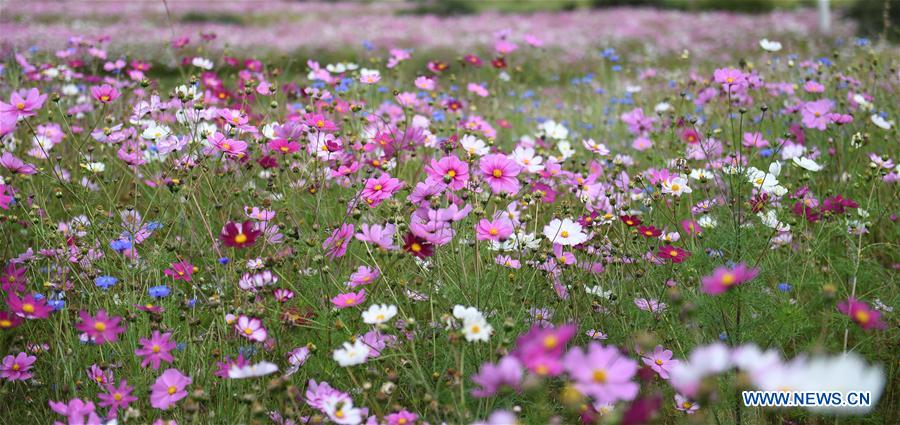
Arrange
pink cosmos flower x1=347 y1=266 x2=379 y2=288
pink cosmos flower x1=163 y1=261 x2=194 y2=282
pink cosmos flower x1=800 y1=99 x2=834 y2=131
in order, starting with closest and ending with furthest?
pink cosmos flower x1=347 y1=266 x2=379 y2=288
pink cosmos flower x1=163 y1=261 x2=194 y2=282
pink cosmos flower x1=800 y1=99 x2=834 y2=131

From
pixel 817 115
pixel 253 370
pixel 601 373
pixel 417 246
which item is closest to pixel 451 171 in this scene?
pixel 417 246

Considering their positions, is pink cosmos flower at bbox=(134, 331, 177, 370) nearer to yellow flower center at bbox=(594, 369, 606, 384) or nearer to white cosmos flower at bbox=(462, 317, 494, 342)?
white cosmos flower at bbox=(462, 317, 494, 342)

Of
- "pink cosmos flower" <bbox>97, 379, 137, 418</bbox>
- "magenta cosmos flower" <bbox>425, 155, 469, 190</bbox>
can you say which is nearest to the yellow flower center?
"magenta cosmos flower" <bbox>425, 155, 469, 190</bbox>

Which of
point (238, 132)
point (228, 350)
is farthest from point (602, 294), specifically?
point (238, 132)

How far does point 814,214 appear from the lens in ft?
6.99

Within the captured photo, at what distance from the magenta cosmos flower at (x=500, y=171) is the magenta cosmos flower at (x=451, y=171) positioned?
70 mm

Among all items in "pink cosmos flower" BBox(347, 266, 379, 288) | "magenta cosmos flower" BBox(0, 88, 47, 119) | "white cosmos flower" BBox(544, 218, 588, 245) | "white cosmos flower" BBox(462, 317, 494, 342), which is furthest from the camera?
"magenta cosmos flower" BBox(0, 88, 47, 119)

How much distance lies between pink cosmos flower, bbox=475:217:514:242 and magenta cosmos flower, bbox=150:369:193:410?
71 centimetres

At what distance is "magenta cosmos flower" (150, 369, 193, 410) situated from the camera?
1.50 metres

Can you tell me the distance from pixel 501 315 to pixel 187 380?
732 millimetres

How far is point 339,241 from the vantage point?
6.15 feet

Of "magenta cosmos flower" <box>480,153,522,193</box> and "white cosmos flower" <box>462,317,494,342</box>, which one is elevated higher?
"magenta cosmos flower" <box>480,153,522,193</box>

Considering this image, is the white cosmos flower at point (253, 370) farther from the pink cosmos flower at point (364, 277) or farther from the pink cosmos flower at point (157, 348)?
the pink cosmos flower at point (364, 277)

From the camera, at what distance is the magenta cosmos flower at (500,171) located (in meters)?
1.93
